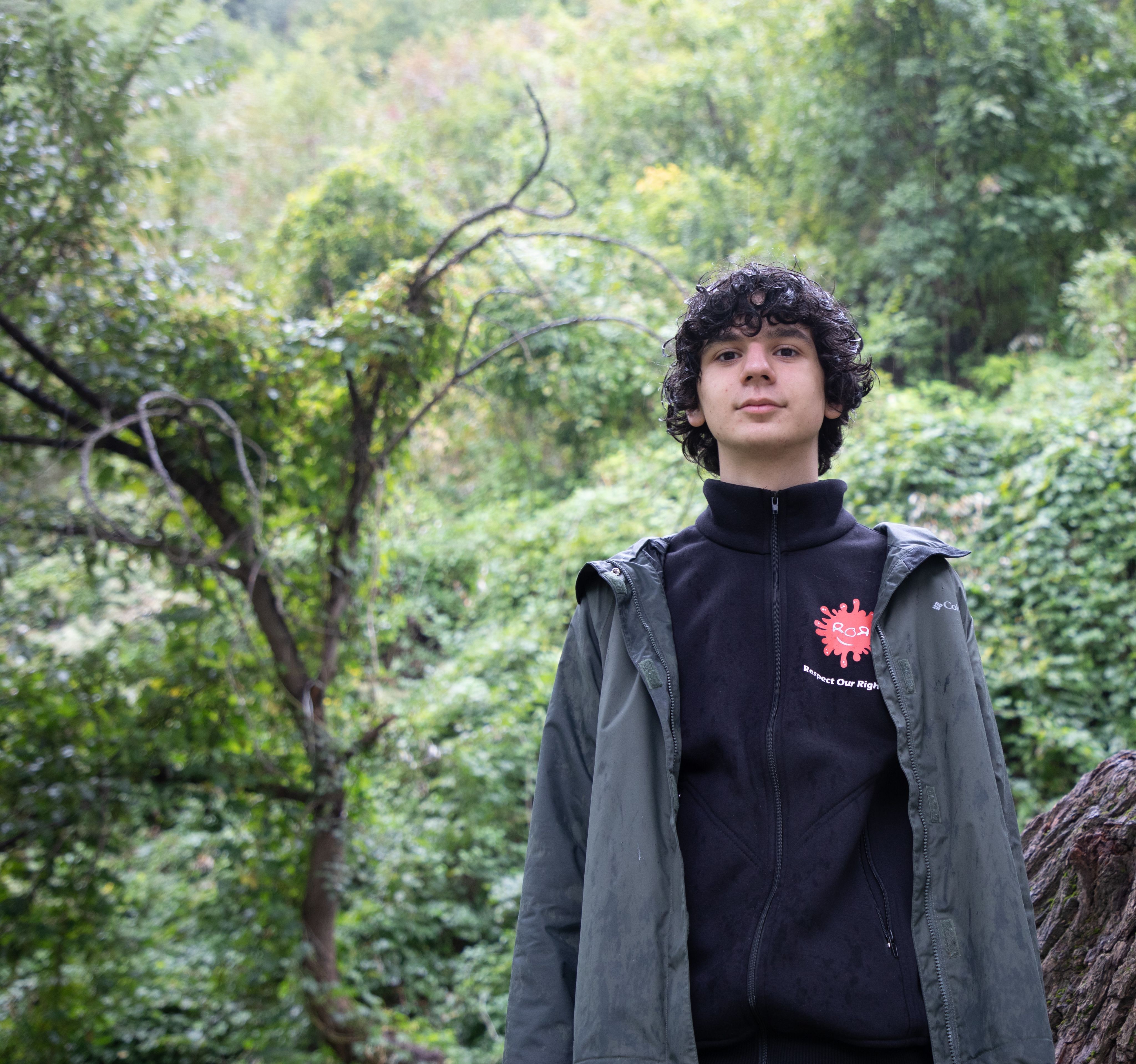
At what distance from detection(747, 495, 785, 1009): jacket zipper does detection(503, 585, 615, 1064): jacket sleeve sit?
22 cm

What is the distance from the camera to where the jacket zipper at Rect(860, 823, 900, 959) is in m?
1.00

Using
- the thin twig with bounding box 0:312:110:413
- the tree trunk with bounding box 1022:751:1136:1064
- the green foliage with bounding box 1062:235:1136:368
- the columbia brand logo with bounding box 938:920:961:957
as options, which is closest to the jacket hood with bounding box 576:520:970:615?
the columbia brand logo with bounding box 938:920:961:957

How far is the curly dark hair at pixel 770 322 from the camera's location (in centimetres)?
127

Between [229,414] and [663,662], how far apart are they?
2370 millimetres

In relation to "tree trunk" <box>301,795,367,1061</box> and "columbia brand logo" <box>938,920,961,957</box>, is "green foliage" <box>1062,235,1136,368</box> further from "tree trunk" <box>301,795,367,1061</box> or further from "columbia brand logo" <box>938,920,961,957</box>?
"columbia brand logo" <box>938,920,961,957</box>

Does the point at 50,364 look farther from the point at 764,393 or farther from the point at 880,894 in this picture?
the point at 880,894

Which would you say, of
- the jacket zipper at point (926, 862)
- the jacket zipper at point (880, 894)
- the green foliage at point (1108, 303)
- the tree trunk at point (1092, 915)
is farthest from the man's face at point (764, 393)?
the green foliage at point (1108, 303)

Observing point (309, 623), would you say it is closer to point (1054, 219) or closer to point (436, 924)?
point (436, 924)

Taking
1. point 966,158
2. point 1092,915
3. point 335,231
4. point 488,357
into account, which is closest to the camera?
point 1092,915

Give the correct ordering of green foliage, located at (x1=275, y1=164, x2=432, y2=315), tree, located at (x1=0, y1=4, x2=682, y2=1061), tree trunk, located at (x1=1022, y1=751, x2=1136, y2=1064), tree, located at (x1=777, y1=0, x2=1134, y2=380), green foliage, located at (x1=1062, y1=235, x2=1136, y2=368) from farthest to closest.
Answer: tree, located at (x1=777, y1=0, x2=1134, y2=380) → green foliage, located at (x1=275, y1=164, x2=432, y2=315) → green foliage, located at (x1=1062, y1=235, x2=1136, y2=368) → tree, located at (x1=0, y1=4, x2=682, y2=1061) → tree trunk, located at (x1=1022, y1=751, x2=1136, y2=1064)

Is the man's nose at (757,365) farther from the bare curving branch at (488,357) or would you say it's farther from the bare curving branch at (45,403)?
the bare curving branch at (45,403)

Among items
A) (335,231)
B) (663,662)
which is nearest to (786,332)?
(663,662)

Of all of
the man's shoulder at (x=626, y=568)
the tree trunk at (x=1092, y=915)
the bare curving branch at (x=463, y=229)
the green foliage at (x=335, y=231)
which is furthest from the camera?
the green foliage at (x=335, y=231)

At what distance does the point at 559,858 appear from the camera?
1156 mm
